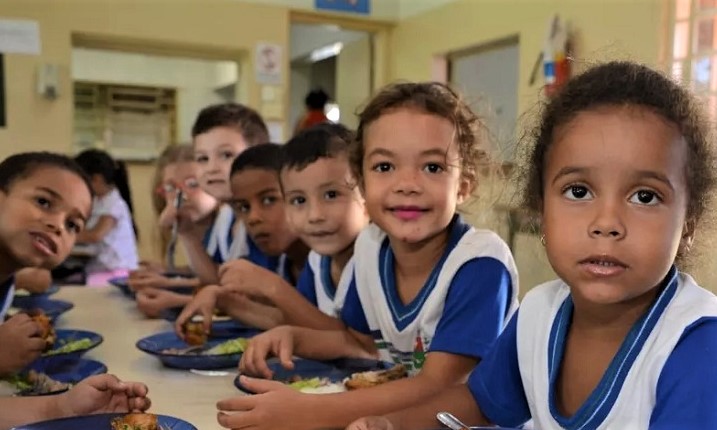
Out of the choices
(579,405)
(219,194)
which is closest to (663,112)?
(579,405)

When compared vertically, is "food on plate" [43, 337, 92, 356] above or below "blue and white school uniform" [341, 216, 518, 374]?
below

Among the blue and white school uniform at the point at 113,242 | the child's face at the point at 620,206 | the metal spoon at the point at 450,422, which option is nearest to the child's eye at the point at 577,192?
the child's face at the point at 620,206

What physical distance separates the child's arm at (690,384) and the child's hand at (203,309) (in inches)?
31.7

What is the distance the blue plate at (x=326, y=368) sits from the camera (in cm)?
101

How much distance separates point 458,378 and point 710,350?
0.38m

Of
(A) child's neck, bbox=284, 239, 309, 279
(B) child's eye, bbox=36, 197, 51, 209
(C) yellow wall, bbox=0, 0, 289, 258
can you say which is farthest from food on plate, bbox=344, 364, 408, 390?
(C) yellow wall, bbox=0, 0, 289, 258

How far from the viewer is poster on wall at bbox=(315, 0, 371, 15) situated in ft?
13.6

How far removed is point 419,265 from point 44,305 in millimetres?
929

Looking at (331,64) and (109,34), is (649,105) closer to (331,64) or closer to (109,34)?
(109,34)

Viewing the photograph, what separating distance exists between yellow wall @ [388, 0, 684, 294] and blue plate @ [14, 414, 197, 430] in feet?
2.17

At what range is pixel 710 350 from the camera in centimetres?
58

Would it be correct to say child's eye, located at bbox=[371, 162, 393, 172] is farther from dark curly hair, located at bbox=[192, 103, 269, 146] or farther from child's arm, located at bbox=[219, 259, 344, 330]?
dark curly hair, located at bbox=[192, 103, 269, 146]

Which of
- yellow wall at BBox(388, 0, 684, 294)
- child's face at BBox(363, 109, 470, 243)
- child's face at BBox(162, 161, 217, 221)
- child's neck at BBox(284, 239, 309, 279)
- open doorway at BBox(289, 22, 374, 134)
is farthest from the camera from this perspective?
open doorway at BBox(289, 22, 374, 134)

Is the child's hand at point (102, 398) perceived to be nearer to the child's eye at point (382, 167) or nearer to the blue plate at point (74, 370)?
the blue plate at point (74, 370)
